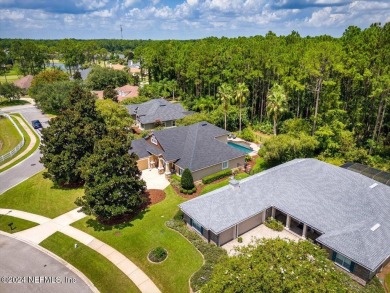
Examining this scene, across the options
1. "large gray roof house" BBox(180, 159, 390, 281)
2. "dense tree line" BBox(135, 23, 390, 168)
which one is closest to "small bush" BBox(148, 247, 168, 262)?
"large gray roof house" BBox(180, 159, 390, 281)

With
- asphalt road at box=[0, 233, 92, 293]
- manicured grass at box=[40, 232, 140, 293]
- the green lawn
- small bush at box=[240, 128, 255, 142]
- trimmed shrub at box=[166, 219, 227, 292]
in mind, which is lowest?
asphalt road at box=[0, 233, 92, 293]

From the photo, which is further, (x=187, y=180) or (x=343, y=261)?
(x=187, y=180)

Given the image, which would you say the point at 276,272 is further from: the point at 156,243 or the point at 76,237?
the point at 76,237

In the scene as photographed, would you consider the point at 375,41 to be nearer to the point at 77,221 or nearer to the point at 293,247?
the point at 293,247

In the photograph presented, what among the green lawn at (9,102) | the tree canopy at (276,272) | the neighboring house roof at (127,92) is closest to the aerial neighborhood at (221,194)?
the tree canopy at (276,272)

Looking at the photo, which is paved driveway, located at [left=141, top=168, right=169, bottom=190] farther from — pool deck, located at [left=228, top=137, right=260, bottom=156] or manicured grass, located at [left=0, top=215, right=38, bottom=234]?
pool deck, located at [left=228, top=137, right=260, bottom=156]

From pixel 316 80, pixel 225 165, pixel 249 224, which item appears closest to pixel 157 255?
pixel 249 224

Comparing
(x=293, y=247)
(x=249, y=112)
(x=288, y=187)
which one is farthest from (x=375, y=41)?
(x=293, y=247)
